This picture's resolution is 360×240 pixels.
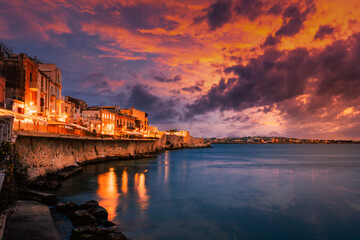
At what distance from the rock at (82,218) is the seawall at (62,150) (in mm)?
12356

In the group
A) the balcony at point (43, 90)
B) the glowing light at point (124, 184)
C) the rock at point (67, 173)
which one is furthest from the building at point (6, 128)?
the balcony at point (43, 90)

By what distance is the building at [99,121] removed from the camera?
62656 mm

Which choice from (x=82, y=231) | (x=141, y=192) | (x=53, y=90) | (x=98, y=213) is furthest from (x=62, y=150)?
(x=82, y=231)

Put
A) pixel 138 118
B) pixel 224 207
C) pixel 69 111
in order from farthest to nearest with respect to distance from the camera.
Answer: pixel 138 118 → pixel 69 111 → pixel 224 207

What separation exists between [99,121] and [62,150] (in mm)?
32823

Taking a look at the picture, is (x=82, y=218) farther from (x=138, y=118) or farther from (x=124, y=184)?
(x=138, y=118)

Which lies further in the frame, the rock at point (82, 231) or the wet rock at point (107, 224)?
the wet rock at point (107, 224)

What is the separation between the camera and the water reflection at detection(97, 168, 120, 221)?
722 inches

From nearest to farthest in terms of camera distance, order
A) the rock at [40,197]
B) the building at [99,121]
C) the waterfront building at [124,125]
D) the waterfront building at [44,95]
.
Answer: the rock at [40,197] < the waterfront building at [44,95] < the building at [99,121] < the waterfront building at [124,125]

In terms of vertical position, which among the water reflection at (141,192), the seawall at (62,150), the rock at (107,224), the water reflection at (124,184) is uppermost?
the seawall at (62,150)

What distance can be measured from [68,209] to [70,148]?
81.2 ft

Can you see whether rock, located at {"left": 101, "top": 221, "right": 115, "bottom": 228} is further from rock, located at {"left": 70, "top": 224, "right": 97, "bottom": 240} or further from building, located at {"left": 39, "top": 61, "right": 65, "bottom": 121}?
building, located at {"left": 39, "top": 61, "right": 65, "bottom": 121}

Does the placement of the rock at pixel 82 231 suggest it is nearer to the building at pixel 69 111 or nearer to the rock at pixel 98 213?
the rock at pixel 98 213

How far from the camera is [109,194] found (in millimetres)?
23156
